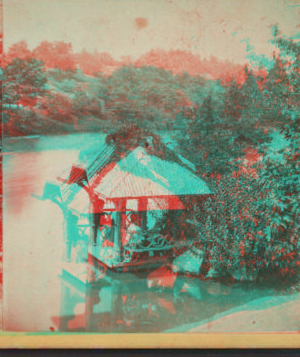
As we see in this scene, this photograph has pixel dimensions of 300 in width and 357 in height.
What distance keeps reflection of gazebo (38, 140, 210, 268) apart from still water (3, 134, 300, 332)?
3.2 inches

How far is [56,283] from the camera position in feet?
4.37

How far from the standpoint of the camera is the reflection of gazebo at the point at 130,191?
1340 mm

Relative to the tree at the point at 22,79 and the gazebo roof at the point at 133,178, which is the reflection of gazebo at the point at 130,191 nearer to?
the gazebo roof at the point at 133,178

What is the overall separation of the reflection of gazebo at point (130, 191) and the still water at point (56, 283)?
0.08m

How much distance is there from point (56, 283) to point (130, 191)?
62 centimetres

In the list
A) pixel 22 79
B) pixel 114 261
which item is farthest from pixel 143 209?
pixel 22 79

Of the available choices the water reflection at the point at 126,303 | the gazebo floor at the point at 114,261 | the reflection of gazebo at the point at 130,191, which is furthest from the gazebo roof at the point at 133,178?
Answer: the water reflection at the point at 126,303

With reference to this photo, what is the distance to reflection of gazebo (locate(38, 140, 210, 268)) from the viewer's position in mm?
1340

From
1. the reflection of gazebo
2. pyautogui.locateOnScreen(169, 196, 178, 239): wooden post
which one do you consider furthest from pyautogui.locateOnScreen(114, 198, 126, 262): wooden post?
pyautogui.locateOnScreen(169, 196, 178, 239): wooden post

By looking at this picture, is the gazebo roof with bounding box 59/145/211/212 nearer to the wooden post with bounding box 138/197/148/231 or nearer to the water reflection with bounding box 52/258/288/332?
the wooden post with bounding box 138/197/148/231

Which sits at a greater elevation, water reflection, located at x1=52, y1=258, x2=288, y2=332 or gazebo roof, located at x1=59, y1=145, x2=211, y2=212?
gazebo roof, located at x1=59, y1=145, x2=211, y2=212

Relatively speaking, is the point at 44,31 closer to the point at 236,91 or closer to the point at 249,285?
the point at 236,91

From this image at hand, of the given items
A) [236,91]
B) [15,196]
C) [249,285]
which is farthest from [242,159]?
[15,196]

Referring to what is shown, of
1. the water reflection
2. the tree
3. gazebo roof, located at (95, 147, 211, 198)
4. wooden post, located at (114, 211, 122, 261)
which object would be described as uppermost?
the tree
